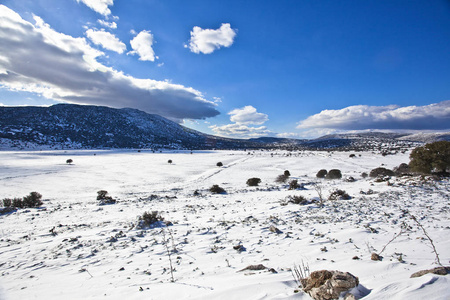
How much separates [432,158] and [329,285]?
18.5 meters

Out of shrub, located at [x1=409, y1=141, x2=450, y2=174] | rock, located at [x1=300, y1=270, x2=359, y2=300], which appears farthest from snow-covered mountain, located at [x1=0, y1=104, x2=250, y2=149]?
rock, located at [x1=300, y1=270, x2=359, y2=300]

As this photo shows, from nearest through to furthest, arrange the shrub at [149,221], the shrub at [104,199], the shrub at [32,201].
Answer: the shrub at [149,221] < the shrub at [32,201] < the shrub at [104,199]

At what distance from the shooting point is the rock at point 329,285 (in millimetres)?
2500

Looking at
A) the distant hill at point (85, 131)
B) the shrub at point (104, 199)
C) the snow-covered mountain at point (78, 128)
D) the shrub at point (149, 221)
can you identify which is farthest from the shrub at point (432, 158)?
the snow-covered mountain at point (78, 128)

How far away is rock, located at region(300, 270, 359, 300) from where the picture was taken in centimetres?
250

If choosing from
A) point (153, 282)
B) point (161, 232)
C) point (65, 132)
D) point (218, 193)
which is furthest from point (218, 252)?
point (65, 132)

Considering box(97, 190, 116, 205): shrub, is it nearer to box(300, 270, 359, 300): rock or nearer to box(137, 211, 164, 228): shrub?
box(137, 211, 164, 228): shrub

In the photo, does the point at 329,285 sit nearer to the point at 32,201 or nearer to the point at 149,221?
the point at 149,221

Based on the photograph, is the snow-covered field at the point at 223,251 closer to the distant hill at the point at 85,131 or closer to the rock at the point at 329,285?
the rock at the point at 329,285

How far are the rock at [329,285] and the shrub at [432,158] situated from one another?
1788cm

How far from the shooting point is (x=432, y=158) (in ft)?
48.4

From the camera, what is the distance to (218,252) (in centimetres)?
518

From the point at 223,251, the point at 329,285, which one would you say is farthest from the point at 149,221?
Answer: the point at 329,285

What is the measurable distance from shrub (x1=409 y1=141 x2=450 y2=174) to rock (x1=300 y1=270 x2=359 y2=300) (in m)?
17.9
